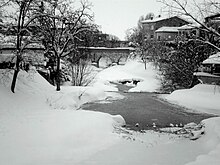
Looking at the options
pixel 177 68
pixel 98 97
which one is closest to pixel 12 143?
pixel 98 97

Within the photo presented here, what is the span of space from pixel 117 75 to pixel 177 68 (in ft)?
55.2

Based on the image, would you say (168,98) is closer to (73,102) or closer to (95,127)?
(73,102)

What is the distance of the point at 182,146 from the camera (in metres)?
8.02

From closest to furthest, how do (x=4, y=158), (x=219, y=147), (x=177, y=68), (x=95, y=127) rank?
1. (x=4, y=158)
2. (x=219, y=147)
3. (x=95, y=127)
4. (x=177, y=68)

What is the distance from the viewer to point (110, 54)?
5209cm

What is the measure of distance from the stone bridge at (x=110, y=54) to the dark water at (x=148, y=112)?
31374 mm

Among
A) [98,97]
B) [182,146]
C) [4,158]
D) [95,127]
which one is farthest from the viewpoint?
[98,97]

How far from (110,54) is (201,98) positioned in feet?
115

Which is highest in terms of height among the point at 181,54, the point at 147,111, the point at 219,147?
the point at 181,54

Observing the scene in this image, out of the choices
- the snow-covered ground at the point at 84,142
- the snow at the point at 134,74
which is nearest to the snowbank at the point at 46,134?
the snow-covered ground at the point at 84,142

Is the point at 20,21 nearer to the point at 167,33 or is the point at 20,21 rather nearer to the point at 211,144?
the point at 211,144

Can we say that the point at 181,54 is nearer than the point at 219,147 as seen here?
No

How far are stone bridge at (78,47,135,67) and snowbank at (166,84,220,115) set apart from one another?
102 ft

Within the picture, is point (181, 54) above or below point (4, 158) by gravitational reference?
above
